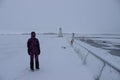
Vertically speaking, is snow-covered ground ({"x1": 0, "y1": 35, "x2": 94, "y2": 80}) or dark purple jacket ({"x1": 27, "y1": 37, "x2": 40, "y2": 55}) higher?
dark purple jacket ({"x1": 27, "y1": 37, "x2": 40, "y2": 55})

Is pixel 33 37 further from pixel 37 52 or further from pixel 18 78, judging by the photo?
pixel 18 78

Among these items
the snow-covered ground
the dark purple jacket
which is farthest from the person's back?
the snow-covered ground

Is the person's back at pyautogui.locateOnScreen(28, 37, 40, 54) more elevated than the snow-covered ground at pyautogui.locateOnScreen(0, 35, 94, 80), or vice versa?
the person's back at pyautogui.locateOnScreen(28, 37, 40, 54)

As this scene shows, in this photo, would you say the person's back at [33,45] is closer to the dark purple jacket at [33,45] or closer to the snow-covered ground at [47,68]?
the dark purple jacket at [33,45]

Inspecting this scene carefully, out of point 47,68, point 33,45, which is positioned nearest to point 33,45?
point 33,45

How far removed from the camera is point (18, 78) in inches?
336

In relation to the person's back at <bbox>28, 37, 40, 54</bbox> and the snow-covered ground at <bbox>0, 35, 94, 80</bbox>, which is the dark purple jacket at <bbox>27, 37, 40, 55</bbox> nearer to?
the person's back at <bbox>28, 37, 40, 54</bbox>

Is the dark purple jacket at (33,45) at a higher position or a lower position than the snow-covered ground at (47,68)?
higher

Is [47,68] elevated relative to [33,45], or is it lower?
lower

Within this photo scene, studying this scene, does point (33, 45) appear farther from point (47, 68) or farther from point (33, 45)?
point (47, 68)

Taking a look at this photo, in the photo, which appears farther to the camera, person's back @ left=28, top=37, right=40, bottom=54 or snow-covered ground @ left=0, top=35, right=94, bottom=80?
person's back @ left=28, top=37, right=40, bottom=54

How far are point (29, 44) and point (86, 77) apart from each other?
3.09 meters

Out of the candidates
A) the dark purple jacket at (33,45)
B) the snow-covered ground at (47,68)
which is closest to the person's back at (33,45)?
the dark purple jacket at (33,45)

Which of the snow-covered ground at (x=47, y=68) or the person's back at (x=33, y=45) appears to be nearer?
the snow-covered ground at (x=47, y=68)
